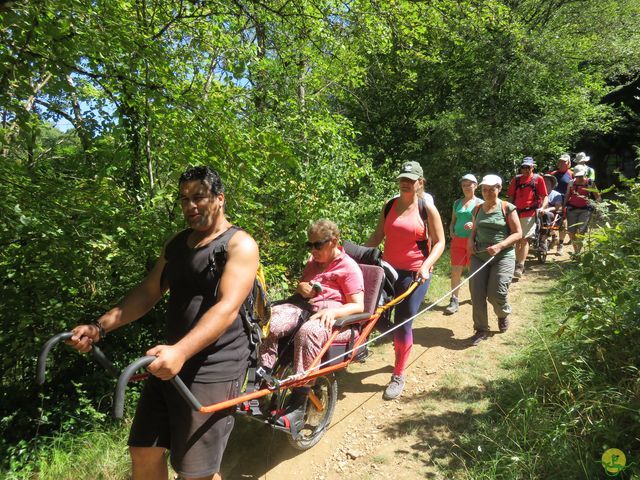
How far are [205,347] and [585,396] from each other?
2727mm

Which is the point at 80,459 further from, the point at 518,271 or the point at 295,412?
the point at 518,271

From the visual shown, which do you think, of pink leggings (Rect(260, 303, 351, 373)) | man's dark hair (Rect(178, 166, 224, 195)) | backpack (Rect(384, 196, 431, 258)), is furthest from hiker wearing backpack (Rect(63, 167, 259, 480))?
backpack (Rect(384, 196, 431, 258))

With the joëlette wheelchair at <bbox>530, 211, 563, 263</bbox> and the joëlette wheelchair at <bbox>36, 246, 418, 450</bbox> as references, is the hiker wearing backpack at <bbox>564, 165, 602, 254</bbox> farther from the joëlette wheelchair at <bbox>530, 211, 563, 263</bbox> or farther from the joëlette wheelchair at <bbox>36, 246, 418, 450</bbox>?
the joëlette wheelchair at <bbox>36, 246, 418, 450</bbox>

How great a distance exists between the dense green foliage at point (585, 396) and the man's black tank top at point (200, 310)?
1.91m

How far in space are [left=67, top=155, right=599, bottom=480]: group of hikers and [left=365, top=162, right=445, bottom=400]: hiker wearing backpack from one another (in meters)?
0.01

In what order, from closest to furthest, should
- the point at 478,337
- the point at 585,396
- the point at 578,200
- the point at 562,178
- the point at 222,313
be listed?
the point at 222,313, the point at 585,396, the point at 478,337, the point at 578,200, the point at 562,178

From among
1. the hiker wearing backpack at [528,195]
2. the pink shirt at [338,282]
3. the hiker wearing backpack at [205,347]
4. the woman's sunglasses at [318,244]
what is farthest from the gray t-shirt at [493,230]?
the hiker wearing backpack at [205,347]

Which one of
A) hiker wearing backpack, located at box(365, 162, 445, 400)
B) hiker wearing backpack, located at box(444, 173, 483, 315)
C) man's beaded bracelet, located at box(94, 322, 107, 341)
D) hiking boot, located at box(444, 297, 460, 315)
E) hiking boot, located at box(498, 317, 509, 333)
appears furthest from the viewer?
hiking boot, located at box(444, 297, 460, 315)

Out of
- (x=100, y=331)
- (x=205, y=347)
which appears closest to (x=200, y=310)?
(x=205, y=347)

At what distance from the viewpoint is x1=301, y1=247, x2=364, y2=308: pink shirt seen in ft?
11.7

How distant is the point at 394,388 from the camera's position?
4.18m

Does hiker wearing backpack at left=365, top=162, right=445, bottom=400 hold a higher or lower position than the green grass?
higher

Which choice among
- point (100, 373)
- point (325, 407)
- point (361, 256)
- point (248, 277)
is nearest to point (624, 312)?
point (361, 256)

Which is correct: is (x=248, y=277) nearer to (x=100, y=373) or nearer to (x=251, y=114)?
(x=100, y=373)
